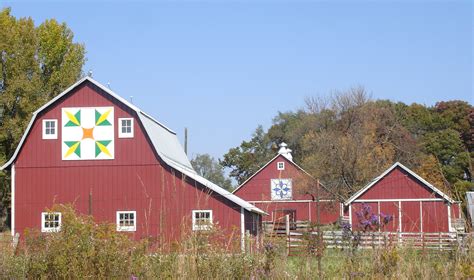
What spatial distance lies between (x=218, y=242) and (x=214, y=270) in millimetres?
824

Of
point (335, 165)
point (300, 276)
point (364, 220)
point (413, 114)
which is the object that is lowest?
point (300, 276)

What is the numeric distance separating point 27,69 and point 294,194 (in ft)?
62.2

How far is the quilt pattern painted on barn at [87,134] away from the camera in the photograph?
28.5 m

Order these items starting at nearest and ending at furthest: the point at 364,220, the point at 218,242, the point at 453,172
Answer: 1. the point at 364,220
2. the point at 218,242
3. the point at 453,172

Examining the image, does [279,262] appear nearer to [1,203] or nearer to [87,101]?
[87,101]

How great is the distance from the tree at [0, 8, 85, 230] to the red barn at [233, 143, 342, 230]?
569 inches

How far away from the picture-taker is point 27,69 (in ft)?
144

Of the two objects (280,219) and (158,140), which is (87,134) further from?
(280,219)

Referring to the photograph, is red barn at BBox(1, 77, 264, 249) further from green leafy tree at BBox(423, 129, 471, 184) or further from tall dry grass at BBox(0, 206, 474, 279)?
green leafy tree at BBox(423, 129, 471, 184)

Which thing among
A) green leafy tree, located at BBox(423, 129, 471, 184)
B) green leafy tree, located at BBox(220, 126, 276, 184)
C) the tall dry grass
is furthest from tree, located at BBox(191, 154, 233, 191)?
the tall dry grass

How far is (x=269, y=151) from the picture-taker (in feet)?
249

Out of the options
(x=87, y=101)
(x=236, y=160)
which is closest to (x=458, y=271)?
(x=87, y=101)

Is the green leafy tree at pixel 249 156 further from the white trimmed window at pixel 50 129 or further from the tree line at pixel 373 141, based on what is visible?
the white trimmed window at pixel 50 129

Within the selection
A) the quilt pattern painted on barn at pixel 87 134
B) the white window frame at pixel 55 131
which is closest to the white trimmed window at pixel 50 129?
the white window frame at pixel 55 131
